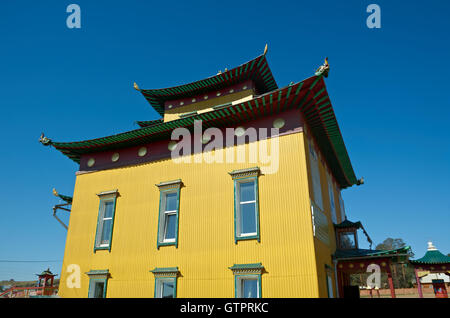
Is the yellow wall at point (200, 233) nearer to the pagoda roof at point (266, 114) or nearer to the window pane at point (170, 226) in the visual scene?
the window pane at point (170, 226)

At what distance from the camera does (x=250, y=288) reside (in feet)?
36.2

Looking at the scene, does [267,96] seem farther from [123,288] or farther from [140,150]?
[123,288]

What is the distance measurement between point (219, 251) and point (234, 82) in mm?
8922

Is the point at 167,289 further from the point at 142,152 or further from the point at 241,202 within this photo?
the point at 142,152

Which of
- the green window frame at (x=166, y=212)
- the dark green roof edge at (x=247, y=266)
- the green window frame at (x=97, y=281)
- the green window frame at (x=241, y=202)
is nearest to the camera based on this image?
the dark green roof edge at (x=247, y=266)

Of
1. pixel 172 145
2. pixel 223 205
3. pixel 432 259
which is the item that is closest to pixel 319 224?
pixel 223 205

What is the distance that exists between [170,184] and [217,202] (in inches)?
98.2

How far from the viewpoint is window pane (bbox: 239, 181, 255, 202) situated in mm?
12156

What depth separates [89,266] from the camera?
14312 mm

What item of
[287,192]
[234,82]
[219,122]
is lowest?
[287,192]

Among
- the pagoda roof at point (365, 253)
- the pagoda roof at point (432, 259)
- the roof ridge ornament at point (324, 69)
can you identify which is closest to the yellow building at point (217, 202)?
the roof ridge ornament at point (324, 69)

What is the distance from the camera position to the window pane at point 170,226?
13.3m
